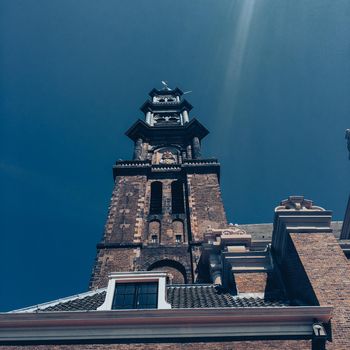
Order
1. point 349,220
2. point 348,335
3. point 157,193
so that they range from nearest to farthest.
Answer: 1. point 348,335
2. point 349,220
3. point 157,193

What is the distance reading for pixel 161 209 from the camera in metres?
24.2

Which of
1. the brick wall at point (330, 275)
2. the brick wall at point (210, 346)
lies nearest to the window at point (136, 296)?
the brick wall at point (210, 346)

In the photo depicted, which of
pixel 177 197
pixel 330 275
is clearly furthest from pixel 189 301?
pixel 177 197

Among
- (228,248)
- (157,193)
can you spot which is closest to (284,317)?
(228,248)

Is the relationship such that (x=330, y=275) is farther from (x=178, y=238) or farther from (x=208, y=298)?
(x=178, y=238)

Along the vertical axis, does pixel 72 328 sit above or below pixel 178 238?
below

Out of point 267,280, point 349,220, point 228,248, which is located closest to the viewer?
point 267,280

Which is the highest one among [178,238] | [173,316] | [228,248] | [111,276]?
[178,238]

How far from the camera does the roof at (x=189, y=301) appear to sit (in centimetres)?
1006

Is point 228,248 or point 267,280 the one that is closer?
point 267,280

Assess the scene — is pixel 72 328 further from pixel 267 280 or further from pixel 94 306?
pixel 267 280

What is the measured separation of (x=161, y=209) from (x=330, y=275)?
50.0 feet

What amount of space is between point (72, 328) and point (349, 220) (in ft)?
37.8

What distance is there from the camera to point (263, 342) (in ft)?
28.1
